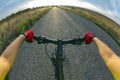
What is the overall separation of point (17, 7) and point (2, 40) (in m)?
4.45

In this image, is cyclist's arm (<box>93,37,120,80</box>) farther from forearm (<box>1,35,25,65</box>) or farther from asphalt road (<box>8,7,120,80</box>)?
asphalt road (<box>8,7,120,80</box>)

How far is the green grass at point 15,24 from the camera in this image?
1817cm

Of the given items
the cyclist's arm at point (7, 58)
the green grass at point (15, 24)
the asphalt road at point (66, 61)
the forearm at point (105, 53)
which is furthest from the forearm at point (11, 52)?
the green grass at point (15, 24)

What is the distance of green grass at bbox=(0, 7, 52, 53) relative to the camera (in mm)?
18172

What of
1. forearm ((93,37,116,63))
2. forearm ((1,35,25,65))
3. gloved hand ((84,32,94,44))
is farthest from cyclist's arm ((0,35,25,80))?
forearm ((93,37,116,63))

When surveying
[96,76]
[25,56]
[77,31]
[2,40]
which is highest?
[77,31]

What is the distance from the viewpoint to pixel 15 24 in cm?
2031

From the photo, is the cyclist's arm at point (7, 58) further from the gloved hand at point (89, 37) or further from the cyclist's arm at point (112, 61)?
the cyclist's arm at point (112, 61)

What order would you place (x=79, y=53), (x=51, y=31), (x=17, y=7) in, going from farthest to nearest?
(x=51, y=31) → (x=79, y=53) → (x=17, y=7)

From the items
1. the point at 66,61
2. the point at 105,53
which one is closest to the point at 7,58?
the point at 105,53

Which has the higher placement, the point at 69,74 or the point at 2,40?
the point at 2,40

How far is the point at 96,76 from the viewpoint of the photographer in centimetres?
1510

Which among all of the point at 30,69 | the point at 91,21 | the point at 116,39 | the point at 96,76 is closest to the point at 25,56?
the point at 30,69

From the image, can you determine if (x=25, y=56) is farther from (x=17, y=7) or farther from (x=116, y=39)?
(x=116, y=39)
